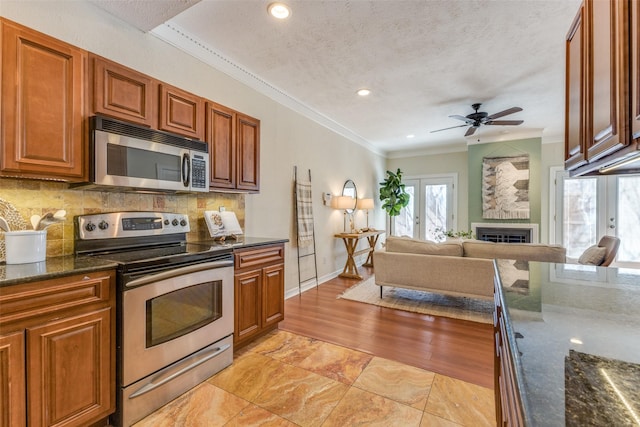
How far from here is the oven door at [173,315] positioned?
1.64 metres

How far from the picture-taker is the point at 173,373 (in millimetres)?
1870

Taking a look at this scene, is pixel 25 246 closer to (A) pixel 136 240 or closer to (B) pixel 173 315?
(A) pixel 136 240

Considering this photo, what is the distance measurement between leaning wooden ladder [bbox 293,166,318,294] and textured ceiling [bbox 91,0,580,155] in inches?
45.8

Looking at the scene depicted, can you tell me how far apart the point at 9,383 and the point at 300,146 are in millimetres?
3632

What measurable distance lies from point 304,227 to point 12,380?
10.4ft

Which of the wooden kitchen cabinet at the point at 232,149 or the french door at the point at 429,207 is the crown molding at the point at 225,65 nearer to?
the wooden kitchen cabinet at the point at 232,149

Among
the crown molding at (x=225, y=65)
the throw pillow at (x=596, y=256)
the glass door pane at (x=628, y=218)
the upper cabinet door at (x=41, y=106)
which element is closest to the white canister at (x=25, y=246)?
the upper cabinet door at (x=41, y=106)

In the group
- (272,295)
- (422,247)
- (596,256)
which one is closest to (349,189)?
(422,247)

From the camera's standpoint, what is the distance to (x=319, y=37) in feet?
8.57

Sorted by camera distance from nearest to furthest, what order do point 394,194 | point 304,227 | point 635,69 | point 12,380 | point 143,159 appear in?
point 635,69, point 12,380, point 143,159, point 304,227, point 394,194

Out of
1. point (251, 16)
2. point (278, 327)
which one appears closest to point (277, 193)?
point (278, 327)

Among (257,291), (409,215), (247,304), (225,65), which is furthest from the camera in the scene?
(409,215)

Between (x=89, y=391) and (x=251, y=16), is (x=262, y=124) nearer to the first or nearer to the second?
(x=251, y=16)

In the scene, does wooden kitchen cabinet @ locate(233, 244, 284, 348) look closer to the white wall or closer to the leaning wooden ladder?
the white wall
